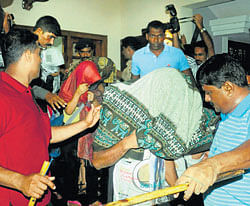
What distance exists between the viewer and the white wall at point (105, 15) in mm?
4865

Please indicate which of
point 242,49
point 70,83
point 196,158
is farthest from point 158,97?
point 242,49

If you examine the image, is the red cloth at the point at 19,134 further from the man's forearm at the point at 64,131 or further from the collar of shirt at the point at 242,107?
the collar of shirt at the point at 242,107

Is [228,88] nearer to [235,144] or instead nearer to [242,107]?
[242,107]

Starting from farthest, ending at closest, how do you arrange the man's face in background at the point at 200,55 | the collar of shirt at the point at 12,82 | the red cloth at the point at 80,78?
the man's face in background at the point at 200,55
the red cloth at the point at 80,78
the collar of shirt at the point at 12,82

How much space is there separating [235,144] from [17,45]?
1101mm

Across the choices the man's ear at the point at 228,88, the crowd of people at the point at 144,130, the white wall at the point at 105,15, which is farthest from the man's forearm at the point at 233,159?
the white wall at the point at 105,15

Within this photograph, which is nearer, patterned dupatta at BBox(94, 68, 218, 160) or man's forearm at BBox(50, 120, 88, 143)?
patterned dupatta at BBox(94, 68, 218, 160)

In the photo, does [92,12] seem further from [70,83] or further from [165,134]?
[165,134]

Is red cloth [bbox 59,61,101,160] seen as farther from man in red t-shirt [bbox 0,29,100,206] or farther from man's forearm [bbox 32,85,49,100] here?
man in red t-shirt [bbox 0,29,100,206]

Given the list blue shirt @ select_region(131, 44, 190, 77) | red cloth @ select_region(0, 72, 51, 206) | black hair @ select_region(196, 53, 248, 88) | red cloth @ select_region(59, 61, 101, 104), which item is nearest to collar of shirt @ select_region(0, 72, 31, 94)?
red cloth @ select_region(0, 72, 51, 206)

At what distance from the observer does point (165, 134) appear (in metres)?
1.51

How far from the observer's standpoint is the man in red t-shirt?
44.4 inches

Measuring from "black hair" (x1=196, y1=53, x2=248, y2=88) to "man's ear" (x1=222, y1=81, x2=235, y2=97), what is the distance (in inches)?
0.5

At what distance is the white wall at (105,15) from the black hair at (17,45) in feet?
11.5
